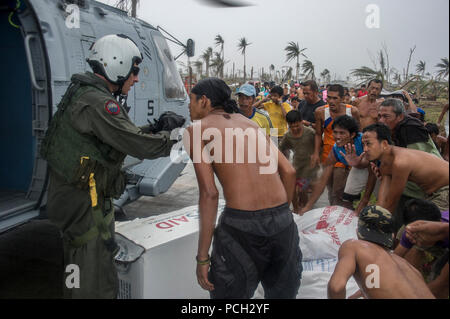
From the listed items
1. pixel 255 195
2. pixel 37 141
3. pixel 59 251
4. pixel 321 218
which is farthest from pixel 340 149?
pixel 59 251

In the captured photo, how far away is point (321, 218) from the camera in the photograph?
338cm

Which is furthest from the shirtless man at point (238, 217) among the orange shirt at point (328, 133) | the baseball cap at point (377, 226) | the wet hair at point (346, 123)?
the orange shirt at point (328, 133)

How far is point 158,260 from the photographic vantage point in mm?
2316

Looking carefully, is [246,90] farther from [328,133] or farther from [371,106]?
[371,106]

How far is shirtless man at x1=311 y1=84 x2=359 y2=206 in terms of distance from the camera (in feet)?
12.5

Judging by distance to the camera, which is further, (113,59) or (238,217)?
(113,59)

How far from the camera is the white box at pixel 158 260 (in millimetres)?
2236

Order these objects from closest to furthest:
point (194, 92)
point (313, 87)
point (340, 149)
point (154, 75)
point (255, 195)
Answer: point (255, 195), point (194, 92), point (340, 149), point (154, 75), point (313, 87)

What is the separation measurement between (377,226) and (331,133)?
2454mm

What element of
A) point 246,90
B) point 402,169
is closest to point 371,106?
point 246,90

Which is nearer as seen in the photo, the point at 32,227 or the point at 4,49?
the point at 4,49

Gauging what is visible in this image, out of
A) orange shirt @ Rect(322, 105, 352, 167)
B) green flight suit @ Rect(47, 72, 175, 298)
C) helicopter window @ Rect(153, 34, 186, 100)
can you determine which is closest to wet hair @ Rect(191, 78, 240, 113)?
green flight suit @ Rect(47, 72, 175, 298)
